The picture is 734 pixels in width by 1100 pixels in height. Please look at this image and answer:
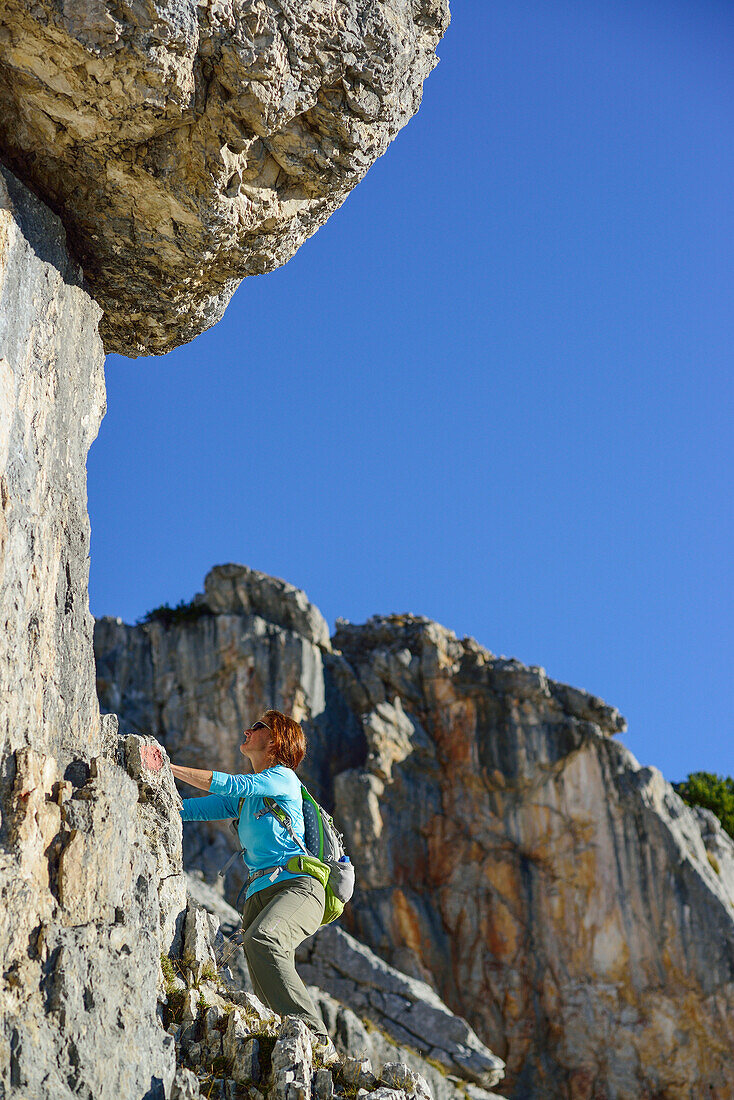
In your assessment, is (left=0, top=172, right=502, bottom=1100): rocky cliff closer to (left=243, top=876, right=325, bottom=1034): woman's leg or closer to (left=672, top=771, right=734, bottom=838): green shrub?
(left=243, top=876, right=325, bottom=1034): woman's leg

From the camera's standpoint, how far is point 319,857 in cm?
809

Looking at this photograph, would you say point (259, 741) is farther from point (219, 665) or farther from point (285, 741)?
point (219, 665)

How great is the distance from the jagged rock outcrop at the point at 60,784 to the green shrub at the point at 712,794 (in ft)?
129

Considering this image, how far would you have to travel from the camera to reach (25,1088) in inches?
211

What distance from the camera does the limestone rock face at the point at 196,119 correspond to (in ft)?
22.3

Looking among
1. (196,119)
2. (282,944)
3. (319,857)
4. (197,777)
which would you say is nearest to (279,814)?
(319,857)

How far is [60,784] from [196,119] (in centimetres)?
521

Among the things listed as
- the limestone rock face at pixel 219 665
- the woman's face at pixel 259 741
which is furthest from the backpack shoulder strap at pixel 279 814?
the limestone rock face at pixel 219 665

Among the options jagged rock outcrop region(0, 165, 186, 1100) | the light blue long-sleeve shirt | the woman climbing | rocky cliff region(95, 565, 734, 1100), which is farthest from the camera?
rocky cliff region(95, 565, 734, 1100)

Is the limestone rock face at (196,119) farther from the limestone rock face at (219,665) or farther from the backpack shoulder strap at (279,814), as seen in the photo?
the limestone rock face at (219,665)

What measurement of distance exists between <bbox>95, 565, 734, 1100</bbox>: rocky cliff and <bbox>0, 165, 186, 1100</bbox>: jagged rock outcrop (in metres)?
24.6

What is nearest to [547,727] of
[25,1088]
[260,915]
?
[260,915]

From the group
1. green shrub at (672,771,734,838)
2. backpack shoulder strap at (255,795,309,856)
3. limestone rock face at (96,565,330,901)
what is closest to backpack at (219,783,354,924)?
backpack shoulder strap at (255,795,309,856)

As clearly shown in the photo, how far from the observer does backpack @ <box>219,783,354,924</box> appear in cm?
789
